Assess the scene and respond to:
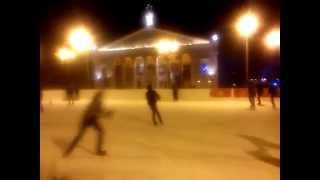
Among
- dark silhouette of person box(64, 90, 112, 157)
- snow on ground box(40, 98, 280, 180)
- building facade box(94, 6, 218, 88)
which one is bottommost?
snow on ground box(40, 98, 280, 180)

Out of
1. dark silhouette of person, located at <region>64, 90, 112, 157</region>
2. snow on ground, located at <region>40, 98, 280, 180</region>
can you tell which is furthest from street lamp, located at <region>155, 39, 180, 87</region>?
dark silhouette of person, located at <region>64, 90, 112, 157</region>

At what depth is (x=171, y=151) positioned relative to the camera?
411 inches

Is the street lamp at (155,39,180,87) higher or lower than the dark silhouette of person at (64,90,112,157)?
higher

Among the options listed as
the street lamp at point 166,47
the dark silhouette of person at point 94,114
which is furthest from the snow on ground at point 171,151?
the street lamp at point 166,47

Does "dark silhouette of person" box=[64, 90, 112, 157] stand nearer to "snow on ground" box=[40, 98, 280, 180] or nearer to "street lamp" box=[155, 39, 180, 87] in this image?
"snow on ground" box=[40, 98, 280, 180]

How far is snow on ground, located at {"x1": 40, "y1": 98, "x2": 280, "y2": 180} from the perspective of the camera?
316 inches

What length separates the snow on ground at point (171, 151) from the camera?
802cm

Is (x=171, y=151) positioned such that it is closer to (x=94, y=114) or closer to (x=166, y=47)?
(x=94, y=114)

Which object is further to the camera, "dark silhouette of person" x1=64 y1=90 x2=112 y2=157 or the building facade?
the building facade

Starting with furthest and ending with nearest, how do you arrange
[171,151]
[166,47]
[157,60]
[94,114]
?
[157,60] < [166,47] < [171,151] < [94,114]

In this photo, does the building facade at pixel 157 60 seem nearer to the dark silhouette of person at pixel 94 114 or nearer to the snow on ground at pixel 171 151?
the snow on ground at pixel 171 151

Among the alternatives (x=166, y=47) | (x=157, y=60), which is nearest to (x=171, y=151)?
(x=166, y=47)

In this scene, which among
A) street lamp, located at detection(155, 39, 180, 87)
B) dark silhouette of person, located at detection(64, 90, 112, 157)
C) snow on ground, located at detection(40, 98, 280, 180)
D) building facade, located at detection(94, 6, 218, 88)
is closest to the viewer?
snow on ground, located at detection(40, 98, 280, 180)

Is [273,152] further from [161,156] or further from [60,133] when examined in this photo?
[60,133]
